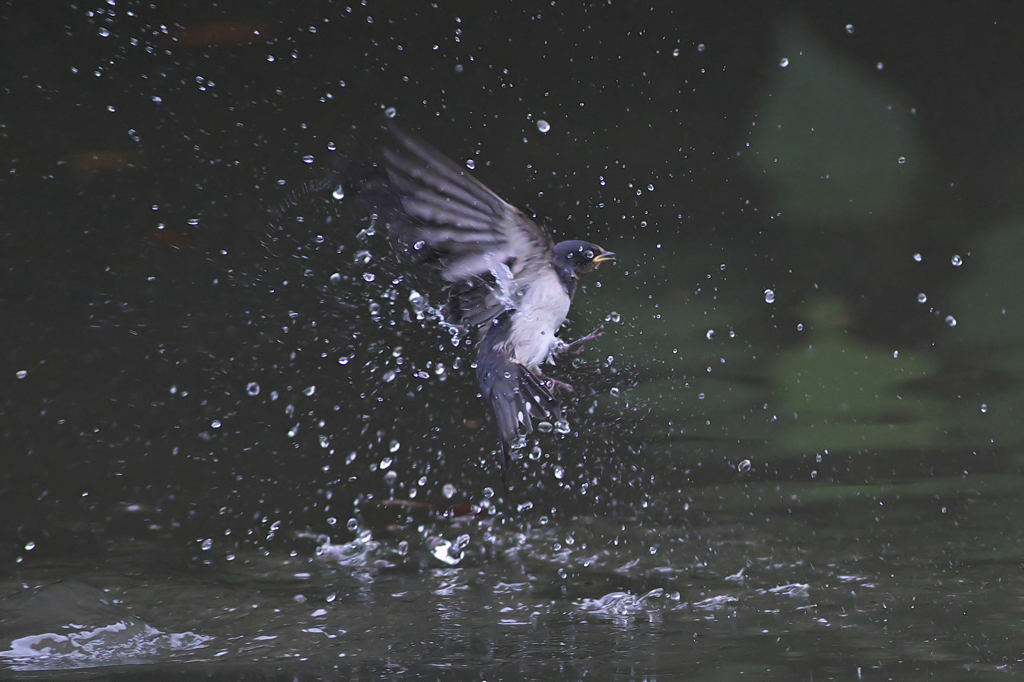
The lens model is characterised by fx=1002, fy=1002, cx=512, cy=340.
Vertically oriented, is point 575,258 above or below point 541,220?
below

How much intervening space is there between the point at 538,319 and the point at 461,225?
0.27 meters

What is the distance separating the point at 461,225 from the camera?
1.47m

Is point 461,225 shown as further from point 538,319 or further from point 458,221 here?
point 538,319

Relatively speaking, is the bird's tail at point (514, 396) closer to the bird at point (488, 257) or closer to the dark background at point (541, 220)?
the bird at point (488, 257)

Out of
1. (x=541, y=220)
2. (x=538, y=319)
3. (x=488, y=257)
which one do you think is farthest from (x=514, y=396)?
(x=541, y=220)

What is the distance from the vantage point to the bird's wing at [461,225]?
1.39 m

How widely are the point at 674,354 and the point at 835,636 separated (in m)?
0.98

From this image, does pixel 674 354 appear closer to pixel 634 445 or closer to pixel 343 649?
pixel 634 445

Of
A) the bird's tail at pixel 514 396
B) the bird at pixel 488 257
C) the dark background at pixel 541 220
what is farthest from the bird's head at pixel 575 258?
the dark background at pixel 541 220

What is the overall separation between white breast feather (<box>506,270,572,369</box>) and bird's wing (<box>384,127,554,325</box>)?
3cm

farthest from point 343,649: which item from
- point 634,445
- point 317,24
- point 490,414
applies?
point 317,24

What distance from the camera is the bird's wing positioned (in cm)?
139

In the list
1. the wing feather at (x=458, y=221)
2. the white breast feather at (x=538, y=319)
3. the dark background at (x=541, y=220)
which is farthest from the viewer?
the dark background at (x=541, y=220)

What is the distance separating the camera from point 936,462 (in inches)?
88.4
